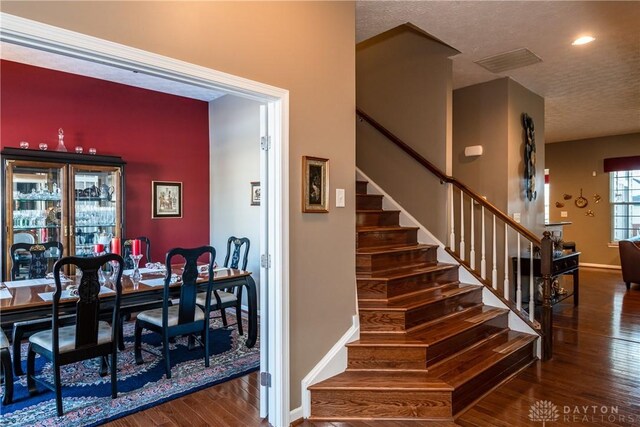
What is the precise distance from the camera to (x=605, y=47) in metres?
3.88

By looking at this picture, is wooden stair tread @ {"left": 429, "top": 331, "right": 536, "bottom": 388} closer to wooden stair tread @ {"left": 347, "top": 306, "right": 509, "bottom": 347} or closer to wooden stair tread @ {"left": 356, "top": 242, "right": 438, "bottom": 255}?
wooden stair tread @ {"left": 347, "top": 306, "right": 509, "bottom": 347}

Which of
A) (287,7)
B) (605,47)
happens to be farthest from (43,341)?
(605,47)

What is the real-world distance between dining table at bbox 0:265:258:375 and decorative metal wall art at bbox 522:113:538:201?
4050 millimetres

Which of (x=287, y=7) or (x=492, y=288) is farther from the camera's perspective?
(x=492, y=288)

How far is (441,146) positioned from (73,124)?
14.0ft

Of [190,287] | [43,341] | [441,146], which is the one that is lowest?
[43,341]

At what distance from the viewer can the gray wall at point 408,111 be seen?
Answer: 13.9 ft

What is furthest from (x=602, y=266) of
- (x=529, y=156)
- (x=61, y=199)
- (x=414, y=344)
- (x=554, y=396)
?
(x=61, y=199)

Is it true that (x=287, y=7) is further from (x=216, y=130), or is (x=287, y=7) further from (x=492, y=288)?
(x=216, y=130)

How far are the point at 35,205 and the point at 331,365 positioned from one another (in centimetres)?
367

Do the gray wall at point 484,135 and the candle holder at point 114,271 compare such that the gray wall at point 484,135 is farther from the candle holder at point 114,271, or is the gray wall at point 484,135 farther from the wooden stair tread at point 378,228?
the candle holder at point 114,271

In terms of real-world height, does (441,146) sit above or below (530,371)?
above

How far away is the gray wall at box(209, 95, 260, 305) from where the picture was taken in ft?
16.8

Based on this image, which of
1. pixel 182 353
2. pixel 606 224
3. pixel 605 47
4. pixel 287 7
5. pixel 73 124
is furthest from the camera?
pixel 606 224
